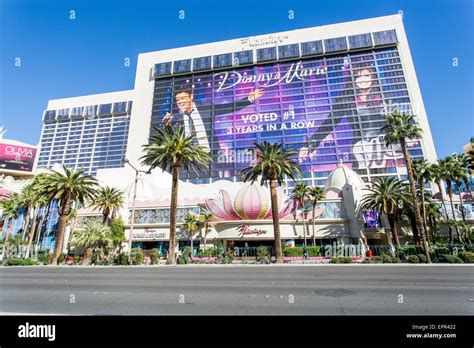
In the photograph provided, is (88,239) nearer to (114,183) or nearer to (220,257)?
(220,257)

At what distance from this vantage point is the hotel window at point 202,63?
391ft

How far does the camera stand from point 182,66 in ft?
397

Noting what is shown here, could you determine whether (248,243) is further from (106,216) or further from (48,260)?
(48,260)

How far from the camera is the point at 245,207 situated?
4259cm

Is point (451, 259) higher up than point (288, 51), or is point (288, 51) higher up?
point (288, 51)

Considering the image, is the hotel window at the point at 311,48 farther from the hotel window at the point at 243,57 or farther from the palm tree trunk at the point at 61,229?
the palm tree trunk at the point at 61,229

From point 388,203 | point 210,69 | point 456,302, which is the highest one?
point 210,69

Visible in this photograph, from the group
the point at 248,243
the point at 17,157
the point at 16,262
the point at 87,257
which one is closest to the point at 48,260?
the point at 16,262

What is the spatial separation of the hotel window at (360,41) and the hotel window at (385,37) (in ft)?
8.00

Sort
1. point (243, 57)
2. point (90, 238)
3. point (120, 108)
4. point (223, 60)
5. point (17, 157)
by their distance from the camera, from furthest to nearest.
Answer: point (120, 108) → point (223, 60) → point (243, 57) → point (17, 157) → point (90, 238)

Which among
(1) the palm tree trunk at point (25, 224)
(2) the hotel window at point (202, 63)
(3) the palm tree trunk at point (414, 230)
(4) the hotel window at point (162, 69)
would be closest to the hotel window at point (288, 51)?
(2) the hotel window at point (202, 63)

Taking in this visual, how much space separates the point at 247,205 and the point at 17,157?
242ft

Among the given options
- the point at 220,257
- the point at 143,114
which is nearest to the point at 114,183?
the point at 220,257
